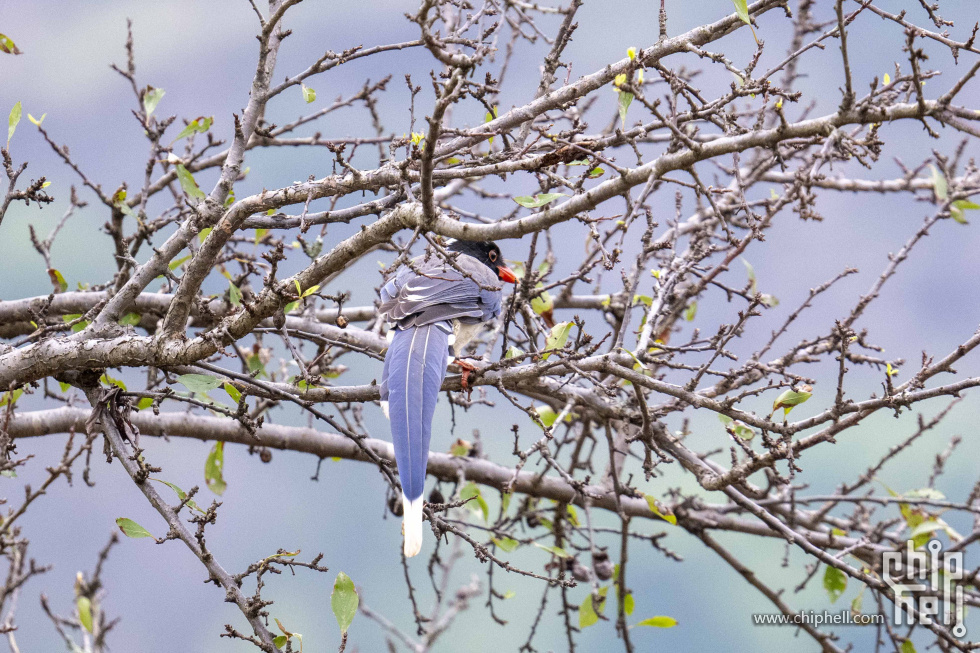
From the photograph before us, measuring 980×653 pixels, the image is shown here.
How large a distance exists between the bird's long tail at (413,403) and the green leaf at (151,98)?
6.63ft

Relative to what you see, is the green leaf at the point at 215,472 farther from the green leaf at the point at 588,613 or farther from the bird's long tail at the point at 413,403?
the green leaf at the point at 588,613

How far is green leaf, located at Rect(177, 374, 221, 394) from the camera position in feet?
10.3

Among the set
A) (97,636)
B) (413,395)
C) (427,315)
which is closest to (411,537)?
(413,395)

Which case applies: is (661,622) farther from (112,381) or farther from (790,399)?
(112,381)

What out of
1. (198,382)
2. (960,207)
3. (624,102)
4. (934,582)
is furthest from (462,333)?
(934,582)

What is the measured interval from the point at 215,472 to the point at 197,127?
192 cm

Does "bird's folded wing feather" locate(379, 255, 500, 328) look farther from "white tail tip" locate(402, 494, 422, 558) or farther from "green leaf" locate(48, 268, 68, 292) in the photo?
"green leaf" locate(48, 268, 68, 292)

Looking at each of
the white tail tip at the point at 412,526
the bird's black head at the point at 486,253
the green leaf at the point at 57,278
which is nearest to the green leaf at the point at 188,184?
the green leaf at the point at 57,278

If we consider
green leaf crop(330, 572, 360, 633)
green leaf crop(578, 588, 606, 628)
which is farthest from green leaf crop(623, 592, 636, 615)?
green leaf crop(330, 572, 360, 633)

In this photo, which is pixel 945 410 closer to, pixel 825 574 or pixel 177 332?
pixel 825 574

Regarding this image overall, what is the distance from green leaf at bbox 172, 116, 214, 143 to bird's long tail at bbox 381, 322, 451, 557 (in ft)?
5.43

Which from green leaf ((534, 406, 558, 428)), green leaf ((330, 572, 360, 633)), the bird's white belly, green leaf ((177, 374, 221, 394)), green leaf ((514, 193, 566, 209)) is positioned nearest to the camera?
green leaf ((514, 193, 566, 209))

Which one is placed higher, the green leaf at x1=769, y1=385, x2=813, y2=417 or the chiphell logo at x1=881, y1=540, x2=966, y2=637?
the green leaf at x1=769, y1=385, x2=813, y2=417

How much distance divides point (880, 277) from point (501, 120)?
217cm
